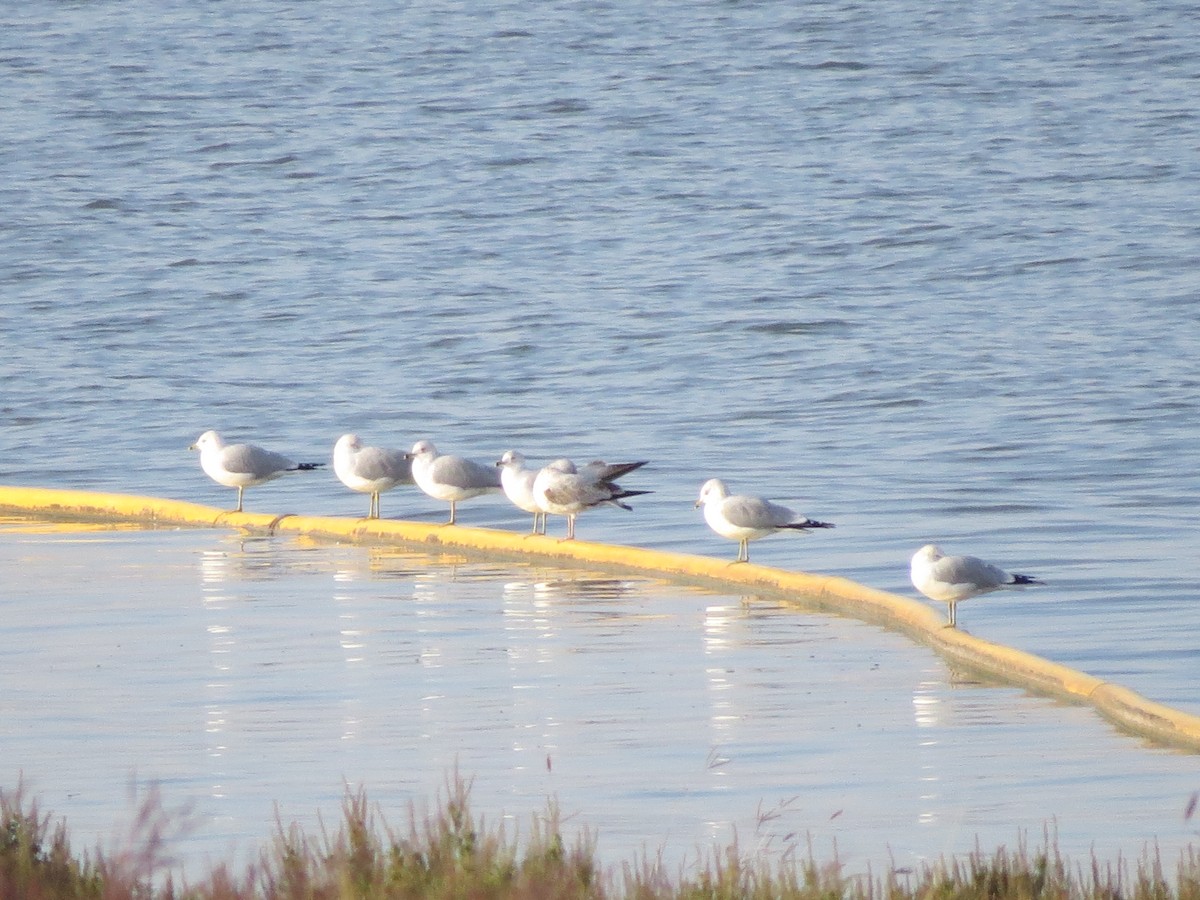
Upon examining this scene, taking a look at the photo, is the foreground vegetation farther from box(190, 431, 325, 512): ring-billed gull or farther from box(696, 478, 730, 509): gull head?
box(190, 431, 325, 512): ring-billed gull

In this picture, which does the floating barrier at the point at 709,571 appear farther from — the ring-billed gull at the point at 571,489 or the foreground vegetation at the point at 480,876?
the foreground vegetation at the point at 480,876

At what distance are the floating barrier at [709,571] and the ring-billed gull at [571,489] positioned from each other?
0.21 meters

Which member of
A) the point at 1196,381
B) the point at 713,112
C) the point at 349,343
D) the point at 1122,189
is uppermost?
the point at 713,112

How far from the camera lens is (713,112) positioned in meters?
50.9

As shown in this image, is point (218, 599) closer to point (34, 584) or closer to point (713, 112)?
point (34, 584)

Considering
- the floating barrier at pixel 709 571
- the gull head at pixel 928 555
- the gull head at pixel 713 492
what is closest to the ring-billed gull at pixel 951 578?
the gull head at pixel 928 555

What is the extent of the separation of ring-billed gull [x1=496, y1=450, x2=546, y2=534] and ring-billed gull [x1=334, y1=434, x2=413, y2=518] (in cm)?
83

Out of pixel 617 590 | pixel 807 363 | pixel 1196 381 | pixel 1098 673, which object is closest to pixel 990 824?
pixel 1098 673

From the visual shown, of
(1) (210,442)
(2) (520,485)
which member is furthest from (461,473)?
(1) (210,442)

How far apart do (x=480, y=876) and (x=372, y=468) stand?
909cm

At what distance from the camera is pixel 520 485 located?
13.8 metres

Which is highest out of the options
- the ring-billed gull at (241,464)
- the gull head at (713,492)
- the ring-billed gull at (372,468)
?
the ring-billed gull at (241,464)

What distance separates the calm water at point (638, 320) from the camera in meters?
9.62

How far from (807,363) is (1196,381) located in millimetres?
5477
